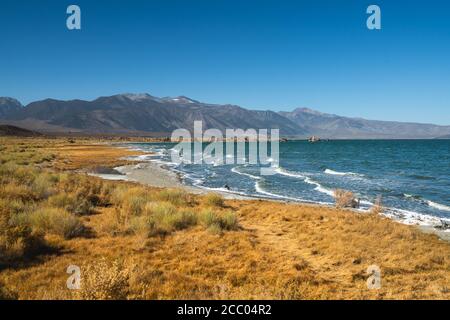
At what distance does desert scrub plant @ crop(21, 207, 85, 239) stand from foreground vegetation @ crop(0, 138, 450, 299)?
0.03 meters

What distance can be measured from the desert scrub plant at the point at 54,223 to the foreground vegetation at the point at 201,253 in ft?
0.10

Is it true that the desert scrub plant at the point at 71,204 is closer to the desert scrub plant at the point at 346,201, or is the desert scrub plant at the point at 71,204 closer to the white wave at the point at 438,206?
the desert scrub plant at the point at 346,201

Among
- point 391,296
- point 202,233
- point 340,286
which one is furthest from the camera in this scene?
point 202,233

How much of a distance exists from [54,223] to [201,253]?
4.70 metres

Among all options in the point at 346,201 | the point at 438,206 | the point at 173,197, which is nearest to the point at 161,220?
the point at 173,197

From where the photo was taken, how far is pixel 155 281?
25.0 feet

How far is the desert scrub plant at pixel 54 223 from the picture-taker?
10828mm

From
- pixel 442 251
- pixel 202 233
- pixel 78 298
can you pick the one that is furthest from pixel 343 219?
pixel 78 298

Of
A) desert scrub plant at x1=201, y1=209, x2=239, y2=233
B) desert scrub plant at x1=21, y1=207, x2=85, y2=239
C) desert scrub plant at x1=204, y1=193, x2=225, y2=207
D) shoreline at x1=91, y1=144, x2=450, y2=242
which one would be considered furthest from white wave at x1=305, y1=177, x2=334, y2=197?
desert scrub plant at x1=21, y1=207, x2=85, y2=239

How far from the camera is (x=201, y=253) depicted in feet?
32.6

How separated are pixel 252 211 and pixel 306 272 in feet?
25.4

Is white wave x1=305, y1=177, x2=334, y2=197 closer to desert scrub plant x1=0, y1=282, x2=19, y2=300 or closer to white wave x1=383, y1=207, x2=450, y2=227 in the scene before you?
white wave x1=383, y1=207, x2=450, y2=227
